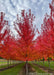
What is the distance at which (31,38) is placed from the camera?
7973 millimetres

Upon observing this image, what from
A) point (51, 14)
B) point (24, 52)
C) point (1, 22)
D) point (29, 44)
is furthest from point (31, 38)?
point (1, 22)

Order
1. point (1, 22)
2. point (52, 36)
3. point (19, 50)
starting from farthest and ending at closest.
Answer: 1. point (1, 22)
2. point (19, 50)
3. point (52, 36)

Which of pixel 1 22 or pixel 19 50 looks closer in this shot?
pixel 19 50

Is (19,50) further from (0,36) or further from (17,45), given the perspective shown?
(0,36)

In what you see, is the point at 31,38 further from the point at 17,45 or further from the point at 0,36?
the point at 0,36

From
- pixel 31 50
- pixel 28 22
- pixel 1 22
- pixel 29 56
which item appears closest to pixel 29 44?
pixel 31 50

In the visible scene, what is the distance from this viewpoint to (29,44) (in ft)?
26.0

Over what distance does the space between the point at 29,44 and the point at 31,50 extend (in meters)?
0.52

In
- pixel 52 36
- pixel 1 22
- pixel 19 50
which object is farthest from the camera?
pixel 1 22

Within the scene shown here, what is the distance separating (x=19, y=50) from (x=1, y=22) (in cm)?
293

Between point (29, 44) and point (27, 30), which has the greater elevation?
point (27, 30)

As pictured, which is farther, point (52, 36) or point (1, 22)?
point (1, 22)

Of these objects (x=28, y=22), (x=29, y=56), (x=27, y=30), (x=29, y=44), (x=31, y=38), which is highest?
(x=28, y=22)

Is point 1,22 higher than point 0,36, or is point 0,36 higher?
point 1,22
